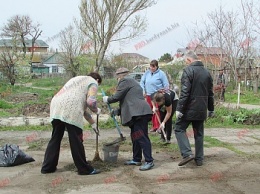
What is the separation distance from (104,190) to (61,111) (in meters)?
1.36

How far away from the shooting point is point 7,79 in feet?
85.6

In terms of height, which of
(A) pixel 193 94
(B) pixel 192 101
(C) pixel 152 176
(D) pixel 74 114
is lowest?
(C) pixel 152 176

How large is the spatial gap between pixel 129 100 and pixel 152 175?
1.23 m

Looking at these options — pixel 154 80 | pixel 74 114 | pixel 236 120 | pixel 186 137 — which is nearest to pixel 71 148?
pixel 74 114

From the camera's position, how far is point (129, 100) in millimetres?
5855

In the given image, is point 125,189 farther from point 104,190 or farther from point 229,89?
point 229,89

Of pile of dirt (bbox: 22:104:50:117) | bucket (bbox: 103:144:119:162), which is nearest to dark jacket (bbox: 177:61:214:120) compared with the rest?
bucket (bbox: 103:144:119:162)

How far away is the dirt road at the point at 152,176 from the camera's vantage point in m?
4.81

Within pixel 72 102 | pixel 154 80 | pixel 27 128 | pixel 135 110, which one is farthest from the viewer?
pixel 27 128

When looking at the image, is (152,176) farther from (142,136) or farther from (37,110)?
(37,110)

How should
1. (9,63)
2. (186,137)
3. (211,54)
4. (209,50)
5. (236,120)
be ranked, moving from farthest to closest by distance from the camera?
(9,63), (211,54), (209,50), (236,120), (186,137)

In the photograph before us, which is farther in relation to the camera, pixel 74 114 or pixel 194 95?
pixel 194 95

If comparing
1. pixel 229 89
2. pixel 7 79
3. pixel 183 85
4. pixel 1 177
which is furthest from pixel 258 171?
pixel 7 79

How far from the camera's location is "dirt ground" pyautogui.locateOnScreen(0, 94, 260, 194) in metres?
4.82
